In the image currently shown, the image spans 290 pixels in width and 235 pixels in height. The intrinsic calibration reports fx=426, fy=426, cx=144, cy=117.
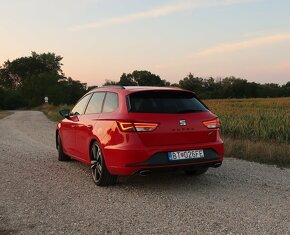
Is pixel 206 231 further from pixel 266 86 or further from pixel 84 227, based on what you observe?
pixel 266 86

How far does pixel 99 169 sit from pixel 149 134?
125cm

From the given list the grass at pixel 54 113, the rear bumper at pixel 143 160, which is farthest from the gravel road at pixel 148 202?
the grass at pixel 54 113

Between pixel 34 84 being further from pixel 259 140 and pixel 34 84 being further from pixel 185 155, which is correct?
pixel 185 155

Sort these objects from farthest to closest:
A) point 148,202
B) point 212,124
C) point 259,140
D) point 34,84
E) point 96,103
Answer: point 34,84
point 259,140
point 96,103
point 212,124
point 148,202

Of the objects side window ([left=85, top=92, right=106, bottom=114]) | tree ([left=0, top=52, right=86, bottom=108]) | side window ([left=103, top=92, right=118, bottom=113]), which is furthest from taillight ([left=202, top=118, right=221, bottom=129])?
tree ([left=0, top=52, right=86, bottom=108])

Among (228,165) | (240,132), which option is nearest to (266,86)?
(240,132)

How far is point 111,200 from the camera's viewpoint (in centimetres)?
601

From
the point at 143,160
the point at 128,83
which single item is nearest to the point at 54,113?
the point at 143,160

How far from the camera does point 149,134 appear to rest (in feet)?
20.3

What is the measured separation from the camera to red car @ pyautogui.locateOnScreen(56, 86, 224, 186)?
6.18m

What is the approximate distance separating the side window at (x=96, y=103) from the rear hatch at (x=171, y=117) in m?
0.97

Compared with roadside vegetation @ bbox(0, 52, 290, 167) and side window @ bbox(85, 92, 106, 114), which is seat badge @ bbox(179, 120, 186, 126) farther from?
roadside vegetation @ bbox(0, 52, 290, 167)

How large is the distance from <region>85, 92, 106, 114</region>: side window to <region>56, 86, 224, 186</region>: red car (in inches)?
3.4

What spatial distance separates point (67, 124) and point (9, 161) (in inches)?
71.7
